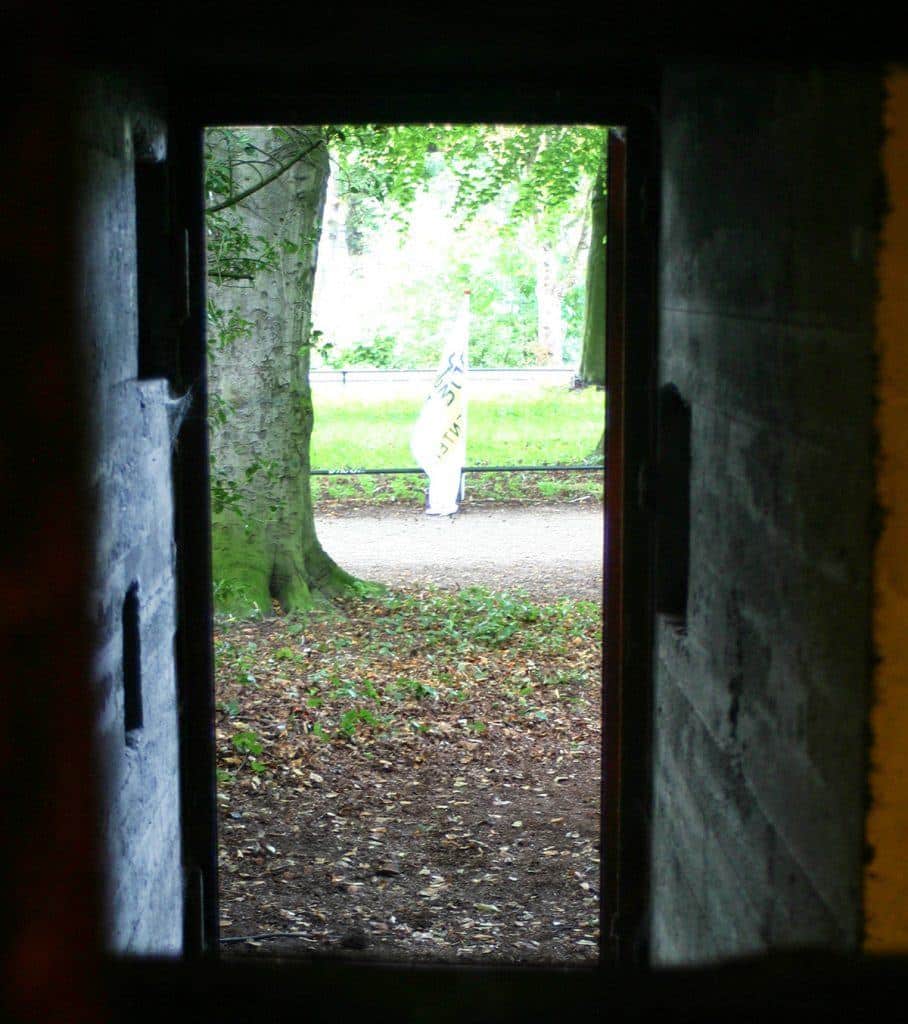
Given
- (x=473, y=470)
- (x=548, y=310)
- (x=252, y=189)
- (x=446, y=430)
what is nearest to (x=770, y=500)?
(x=252, y=189)

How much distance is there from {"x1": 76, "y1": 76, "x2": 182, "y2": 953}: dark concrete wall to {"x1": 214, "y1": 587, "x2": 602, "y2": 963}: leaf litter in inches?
73.1

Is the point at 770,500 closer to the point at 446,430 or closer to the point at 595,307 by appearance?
the point at 595,307

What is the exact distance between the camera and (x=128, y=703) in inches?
152

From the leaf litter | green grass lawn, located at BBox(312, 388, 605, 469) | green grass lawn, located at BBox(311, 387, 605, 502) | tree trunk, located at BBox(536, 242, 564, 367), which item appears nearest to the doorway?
the leaf litter

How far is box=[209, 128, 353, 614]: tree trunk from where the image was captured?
10.1 meters

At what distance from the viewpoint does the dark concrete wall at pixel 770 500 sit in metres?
2.21

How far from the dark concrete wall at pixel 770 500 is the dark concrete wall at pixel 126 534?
1.59m

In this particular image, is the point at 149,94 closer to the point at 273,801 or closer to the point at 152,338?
the point at 152,338

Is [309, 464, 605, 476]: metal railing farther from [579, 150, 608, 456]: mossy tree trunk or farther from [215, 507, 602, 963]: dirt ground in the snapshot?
[579, 150, 608, 456]: mossy tree trunk

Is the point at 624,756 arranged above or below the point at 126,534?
below

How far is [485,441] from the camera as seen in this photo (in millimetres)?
19484

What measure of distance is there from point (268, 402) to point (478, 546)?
3.84 meters

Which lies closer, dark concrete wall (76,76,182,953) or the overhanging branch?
dark concrete wall (76,76,182,953)

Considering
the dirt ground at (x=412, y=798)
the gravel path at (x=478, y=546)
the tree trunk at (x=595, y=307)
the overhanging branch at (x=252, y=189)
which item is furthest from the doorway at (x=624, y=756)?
the gravel path at (x=478, y=546)
